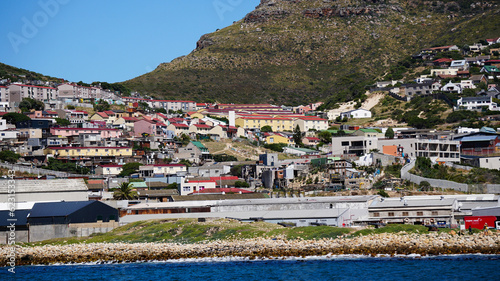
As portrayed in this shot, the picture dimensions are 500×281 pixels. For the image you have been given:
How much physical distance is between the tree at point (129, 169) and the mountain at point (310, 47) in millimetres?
57662

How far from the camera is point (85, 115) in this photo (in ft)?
345

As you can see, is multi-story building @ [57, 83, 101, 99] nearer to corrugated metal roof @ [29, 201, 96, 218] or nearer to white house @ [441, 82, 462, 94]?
white house @ [441, 82, 462, 94]

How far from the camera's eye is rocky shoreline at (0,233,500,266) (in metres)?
41.0

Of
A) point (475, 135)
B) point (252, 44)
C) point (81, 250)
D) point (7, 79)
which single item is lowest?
point (81, 250)

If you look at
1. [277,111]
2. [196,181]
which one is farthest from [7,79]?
[196,181]

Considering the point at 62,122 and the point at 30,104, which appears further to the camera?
the point at 30,104

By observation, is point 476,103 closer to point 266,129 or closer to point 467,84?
point 467,84

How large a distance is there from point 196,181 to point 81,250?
23.0 metres

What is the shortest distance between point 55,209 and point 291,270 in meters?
21.3

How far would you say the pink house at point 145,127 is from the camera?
98.3 m

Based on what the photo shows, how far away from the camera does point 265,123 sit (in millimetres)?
109188

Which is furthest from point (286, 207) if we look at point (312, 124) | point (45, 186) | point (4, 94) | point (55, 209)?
point (4, 94)

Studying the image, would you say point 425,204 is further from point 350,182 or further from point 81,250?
point 81,250

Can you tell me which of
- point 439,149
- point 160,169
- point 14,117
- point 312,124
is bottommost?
point 160,169
